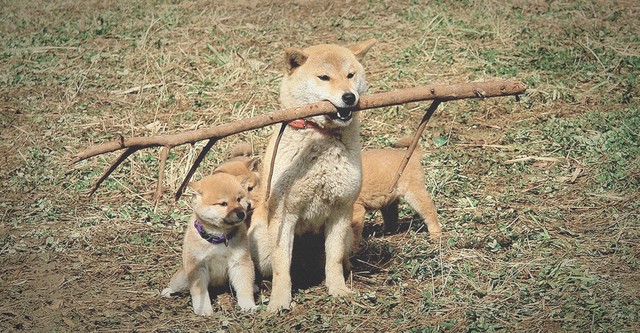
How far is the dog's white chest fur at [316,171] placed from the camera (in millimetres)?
5777

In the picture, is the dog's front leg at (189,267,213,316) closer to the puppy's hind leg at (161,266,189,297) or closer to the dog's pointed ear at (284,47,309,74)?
the puppy's hind leg at (161,266,189,297)

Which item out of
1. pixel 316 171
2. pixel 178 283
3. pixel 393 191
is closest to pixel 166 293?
pixel 178 283

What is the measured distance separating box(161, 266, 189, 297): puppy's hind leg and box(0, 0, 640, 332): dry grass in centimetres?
14

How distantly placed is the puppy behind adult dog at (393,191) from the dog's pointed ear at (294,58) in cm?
160

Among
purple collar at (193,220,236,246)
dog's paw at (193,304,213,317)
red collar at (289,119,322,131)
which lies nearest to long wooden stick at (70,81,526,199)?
red collar at (289,119,322,131)

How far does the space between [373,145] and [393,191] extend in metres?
1.69

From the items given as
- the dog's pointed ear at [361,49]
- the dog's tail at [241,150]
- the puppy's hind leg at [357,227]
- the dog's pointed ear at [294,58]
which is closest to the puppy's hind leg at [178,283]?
the puppy's hind leg at [357,227]

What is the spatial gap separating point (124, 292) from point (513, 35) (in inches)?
279

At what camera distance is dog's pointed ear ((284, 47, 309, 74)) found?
595cm

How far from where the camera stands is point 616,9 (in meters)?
11.7

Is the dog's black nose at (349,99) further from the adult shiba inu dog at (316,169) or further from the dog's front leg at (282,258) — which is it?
the dog's front leg at (282,258)

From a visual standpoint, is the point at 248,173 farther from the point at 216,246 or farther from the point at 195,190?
the point at 216,246

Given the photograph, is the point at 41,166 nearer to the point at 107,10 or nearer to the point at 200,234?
the point at 200,234

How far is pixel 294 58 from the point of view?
6.01 metres
